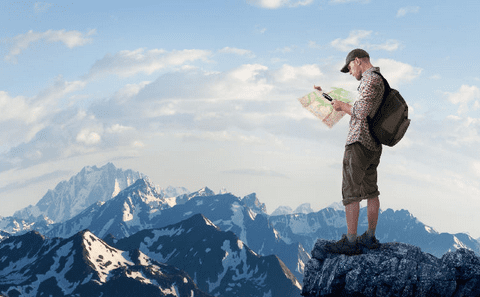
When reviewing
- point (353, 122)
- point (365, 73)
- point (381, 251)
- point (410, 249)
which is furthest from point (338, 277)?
point (365, 73)

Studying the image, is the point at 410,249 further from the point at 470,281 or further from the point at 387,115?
the point at 387,115

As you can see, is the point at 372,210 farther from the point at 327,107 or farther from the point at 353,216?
the point at 327,107

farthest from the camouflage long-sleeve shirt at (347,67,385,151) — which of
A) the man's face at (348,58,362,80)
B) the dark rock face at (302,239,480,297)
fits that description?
the dark rock face at (302,239,480,297)

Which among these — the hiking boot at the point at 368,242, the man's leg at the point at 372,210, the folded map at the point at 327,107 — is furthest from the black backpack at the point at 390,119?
the hiking boot at the point at 368,242

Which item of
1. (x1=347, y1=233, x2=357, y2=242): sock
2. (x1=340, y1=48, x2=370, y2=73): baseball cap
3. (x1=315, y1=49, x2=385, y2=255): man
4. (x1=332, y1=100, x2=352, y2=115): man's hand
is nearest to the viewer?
(x1=315, y1=49, x2=385, y2=255): man

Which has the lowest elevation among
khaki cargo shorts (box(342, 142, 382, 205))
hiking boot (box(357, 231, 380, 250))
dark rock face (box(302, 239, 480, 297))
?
dark rock face (box(302, 239, 480, 297))

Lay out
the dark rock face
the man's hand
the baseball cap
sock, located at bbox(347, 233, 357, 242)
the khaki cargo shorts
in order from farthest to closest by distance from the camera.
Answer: sock, located at bbox(347, 233, 357, 242), the baseball cap, the khaki cargo shorts, the man's hand, the dark rock face

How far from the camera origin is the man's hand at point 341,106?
43.0 feet

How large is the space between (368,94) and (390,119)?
925 mm

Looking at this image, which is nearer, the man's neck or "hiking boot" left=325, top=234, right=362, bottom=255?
the man's neck

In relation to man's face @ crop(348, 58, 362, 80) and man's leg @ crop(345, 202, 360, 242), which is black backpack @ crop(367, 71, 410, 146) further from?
man's leg @ crop(345, 202, 360, 242)

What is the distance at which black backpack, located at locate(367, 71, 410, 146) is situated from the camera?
41.5 feet

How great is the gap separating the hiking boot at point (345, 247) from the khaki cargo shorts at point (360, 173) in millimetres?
1274

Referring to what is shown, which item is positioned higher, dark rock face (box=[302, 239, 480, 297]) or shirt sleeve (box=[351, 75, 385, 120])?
shirt sleeve (box=[351, 75, 385, 120])
